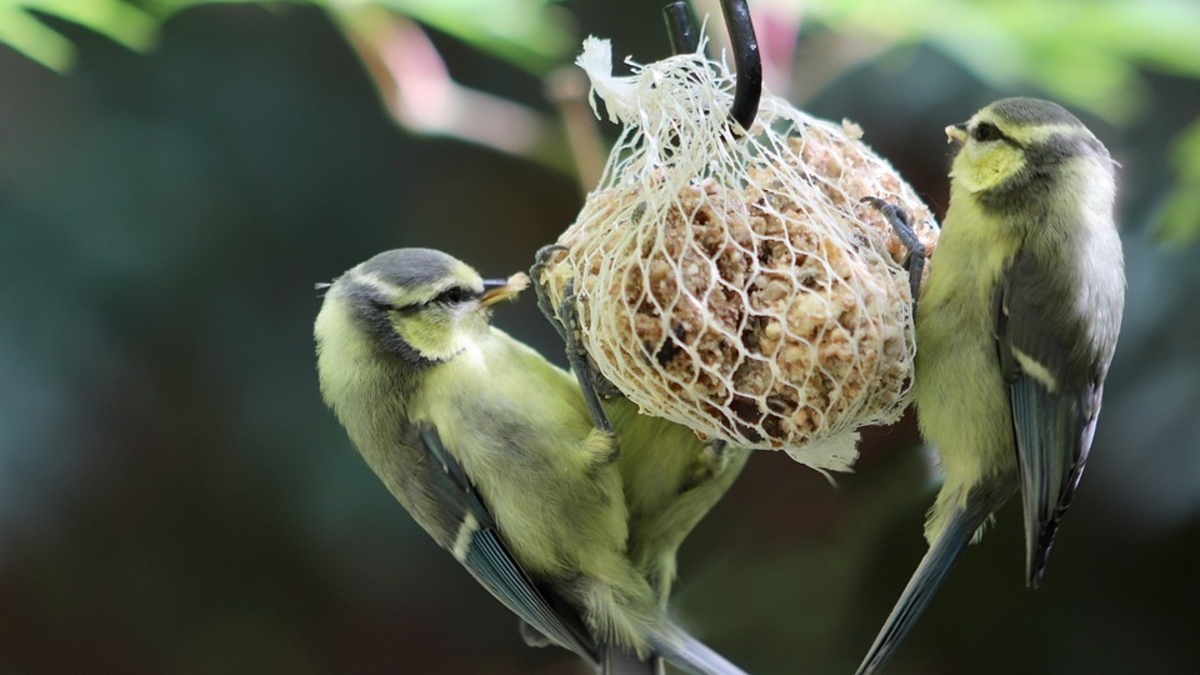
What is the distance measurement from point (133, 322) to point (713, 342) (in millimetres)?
1865

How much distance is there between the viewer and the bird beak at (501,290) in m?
1.38

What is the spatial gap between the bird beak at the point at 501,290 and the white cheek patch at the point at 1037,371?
0.56 m

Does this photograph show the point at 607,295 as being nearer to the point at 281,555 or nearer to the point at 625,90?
the point at 625,90

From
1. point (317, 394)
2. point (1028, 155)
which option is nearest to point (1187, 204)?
point (1028, 155)

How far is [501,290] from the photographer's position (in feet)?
4.71

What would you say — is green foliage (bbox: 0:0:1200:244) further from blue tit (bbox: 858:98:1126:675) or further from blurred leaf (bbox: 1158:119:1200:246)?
blue tit (bbox: 858:98:1126:675)

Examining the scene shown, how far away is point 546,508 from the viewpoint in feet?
4.89

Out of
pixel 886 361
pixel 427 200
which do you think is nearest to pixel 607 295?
pixel 886 361

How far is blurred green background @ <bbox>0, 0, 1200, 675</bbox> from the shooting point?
A: 2217mm

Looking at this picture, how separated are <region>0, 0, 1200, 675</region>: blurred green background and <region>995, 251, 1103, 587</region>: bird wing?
2.62 feet

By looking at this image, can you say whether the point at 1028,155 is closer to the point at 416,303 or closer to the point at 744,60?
the point at 744,60

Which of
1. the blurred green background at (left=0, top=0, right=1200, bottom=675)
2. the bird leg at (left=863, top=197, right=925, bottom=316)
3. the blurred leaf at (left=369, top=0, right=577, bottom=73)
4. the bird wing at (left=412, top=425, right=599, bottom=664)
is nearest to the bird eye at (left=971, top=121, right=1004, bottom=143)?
the bird leg at (left=863, top=197, right=925, bottom=316)

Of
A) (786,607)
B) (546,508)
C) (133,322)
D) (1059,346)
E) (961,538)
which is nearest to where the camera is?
(1059,346)

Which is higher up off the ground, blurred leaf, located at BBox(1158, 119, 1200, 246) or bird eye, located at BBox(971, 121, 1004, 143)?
bird eye, located at BBox(971, 121, 1004, 143)
